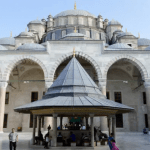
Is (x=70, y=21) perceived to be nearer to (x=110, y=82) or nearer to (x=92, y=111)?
(x=110, y=82)

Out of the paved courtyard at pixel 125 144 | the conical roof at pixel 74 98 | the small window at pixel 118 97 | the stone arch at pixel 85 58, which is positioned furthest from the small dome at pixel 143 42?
the conical roof at pixel 74 98

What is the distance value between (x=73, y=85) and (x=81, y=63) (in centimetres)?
1129

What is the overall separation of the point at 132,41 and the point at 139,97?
6.46 meters

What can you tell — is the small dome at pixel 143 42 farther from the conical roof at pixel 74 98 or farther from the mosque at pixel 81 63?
the conical roof at pixel 74 98

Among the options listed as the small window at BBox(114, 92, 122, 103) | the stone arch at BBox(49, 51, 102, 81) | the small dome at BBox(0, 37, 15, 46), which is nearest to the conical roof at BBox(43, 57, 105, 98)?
the stone arch at BBox(49, 51, 102, 81)

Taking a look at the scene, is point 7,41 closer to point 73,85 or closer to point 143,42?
point 143,42

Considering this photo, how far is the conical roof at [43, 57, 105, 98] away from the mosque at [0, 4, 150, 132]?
23.0 ft

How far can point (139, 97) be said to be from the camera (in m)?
19.5

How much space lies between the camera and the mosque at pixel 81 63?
15.7 metres

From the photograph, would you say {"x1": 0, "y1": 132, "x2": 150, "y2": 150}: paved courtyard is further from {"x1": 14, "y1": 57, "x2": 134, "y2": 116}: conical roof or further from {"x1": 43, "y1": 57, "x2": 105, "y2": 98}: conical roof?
{"x1": 43, "y1": 57, "x2": 105, "y2": 98}: conical roof

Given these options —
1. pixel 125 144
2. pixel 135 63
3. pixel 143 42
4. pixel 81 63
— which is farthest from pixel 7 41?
pixel 125 144

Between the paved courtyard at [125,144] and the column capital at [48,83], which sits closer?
the paved courtyard at [125,144]

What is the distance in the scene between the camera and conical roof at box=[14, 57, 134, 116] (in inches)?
255

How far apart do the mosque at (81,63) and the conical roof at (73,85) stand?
7011mm
